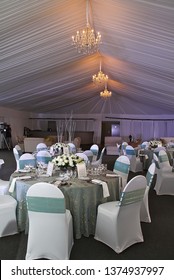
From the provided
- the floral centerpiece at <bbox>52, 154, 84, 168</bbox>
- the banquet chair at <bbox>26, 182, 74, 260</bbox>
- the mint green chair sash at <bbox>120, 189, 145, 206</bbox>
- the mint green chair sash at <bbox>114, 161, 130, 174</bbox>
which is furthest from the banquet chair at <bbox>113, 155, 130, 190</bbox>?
the banquet chair at <bbox>26, 182, 74, 260</bbox>

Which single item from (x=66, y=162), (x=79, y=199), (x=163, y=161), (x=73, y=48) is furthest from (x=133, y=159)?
(x=79, y=199)

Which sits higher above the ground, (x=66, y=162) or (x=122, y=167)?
(x=66, y=162)

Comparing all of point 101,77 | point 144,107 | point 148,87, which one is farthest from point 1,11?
point 144,107

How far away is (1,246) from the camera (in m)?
2.87

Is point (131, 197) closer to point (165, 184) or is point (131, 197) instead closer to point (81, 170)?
point (81, 170)

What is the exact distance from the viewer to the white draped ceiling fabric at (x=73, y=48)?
4.04 m

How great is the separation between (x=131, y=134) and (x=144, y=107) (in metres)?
2.18

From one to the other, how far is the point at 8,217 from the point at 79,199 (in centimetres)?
99

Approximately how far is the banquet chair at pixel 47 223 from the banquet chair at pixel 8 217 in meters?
0.68

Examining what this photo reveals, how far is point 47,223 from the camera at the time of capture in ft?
8.08

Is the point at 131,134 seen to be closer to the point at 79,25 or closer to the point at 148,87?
the point at 148,87

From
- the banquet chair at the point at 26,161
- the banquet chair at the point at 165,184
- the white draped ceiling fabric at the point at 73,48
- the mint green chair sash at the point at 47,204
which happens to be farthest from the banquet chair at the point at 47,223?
the banquet chair at the point at 165,184

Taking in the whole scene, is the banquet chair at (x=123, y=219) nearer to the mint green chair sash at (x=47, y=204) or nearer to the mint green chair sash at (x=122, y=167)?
the mint green chair sash at (x=47, y=204)

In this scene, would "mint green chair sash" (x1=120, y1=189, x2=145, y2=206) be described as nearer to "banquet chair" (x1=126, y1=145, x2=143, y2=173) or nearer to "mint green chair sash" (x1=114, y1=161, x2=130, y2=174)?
"mint green chair sash" (x1=114, y1=161, x2=130, y2=174)
